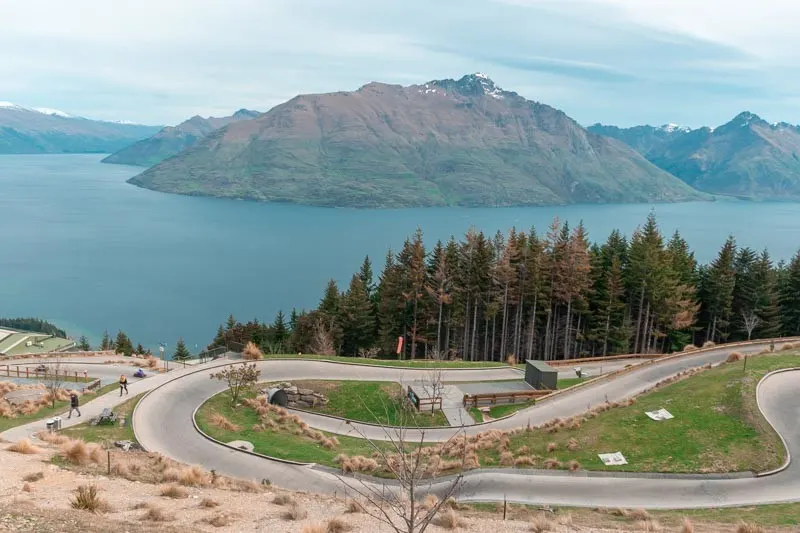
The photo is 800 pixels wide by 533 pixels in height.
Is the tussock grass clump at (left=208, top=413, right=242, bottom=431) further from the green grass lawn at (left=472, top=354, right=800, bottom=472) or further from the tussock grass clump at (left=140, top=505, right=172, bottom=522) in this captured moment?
the tussock grass clump at (left=140, top=505, right=172, bottom=522)

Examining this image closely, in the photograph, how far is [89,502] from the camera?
11.2 metres

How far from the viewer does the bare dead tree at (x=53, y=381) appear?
84.2ft

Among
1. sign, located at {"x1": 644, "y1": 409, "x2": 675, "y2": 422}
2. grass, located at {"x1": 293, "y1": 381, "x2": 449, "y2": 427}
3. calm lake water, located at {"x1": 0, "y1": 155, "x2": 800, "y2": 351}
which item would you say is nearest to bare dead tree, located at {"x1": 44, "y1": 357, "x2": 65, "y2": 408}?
grass, located at {"x1": 293, "y1": 381, "x2": 449, "y2": 427}

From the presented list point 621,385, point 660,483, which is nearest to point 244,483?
point 660,483

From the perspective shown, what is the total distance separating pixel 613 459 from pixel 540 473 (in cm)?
302

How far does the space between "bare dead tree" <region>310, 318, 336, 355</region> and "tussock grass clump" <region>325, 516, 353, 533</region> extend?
33.3 meters

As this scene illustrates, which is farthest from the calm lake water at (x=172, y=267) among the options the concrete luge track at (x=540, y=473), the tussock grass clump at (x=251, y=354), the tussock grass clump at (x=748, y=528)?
the tussock grass clump at (x=748, y=528)

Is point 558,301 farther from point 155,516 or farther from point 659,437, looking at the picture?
point 155,516

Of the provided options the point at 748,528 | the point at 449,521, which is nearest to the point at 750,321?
the point at 748,528

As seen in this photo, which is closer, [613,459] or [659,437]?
[613,459]

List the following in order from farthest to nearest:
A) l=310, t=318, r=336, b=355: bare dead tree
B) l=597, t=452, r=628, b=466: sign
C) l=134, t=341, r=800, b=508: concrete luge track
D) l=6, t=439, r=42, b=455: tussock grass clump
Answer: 1. l=310, t=318, r=336, b=355: bare dead tree
2. l=597, t=452, r=628, b=466: sign
3. l=134, t=341, r=800, b=508: concrete luge track
4. l=6, t=439, r=42, b=455: tussock grass clump

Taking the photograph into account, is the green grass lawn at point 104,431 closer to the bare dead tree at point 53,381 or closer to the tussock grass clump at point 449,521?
the bare dead tree at point 53,381

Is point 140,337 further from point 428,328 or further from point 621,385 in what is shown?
point 621,385

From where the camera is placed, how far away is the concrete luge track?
1666 centimetres
